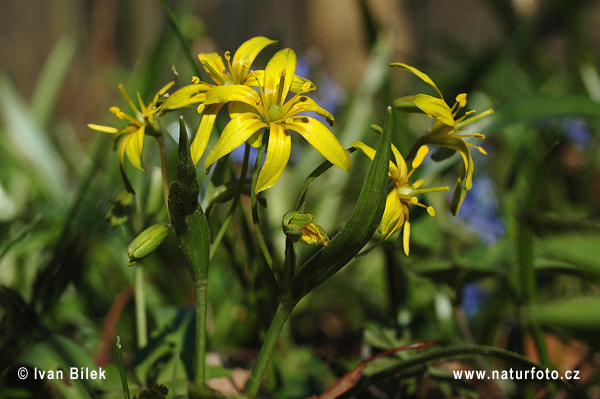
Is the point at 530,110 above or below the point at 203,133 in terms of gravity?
above

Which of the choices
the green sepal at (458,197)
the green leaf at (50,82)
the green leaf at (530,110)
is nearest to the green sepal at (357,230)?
the green sepal at (458,197)

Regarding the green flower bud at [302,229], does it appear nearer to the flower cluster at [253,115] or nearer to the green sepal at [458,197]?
the flower cluster at [253,115]

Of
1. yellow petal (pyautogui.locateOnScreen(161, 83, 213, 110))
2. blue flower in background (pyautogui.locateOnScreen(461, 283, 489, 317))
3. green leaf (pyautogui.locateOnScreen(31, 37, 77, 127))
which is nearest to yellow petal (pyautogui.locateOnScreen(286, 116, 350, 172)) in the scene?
yellow petal (pyautogui.locateOnScreen(161, 83, 213, 110))

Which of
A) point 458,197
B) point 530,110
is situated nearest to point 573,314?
point 458,197

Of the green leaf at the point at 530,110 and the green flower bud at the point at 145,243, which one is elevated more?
the green leaf at the point at 530,110

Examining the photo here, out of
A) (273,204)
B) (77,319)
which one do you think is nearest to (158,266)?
(77,319)

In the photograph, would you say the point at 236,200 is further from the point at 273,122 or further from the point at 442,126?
the point at 442,126
